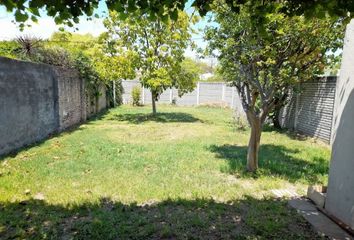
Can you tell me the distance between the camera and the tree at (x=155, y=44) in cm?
1398

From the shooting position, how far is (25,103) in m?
7.64

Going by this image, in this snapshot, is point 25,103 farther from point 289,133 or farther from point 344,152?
point 289,133

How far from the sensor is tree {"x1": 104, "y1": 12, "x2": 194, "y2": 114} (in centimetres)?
1398

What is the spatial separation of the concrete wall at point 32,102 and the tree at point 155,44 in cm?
352

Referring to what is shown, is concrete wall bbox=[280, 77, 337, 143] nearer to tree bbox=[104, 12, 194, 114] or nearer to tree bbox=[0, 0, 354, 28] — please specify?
tree bbox=[104, 12, 194, 114]

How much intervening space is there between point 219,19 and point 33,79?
17.3 ft

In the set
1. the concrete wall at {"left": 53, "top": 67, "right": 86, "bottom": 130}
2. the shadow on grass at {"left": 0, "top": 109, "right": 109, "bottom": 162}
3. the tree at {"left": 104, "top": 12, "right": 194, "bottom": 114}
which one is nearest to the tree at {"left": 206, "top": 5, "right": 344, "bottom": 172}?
the shadow on grass at {"left": 0, "top": 109, "right": 109, "bottom": 162}

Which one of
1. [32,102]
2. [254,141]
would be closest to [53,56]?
[32,102]

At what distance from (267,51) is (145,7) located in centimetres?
315

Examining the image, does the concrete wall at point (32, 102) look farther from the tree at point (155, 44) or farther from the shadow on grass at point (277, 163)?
the shadow on grass at point (277, 163)

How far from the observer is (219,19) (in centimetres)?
545

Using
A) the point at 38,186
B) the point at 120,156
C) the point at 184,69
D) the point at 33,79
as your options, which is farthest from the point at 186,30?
the point at 38,186

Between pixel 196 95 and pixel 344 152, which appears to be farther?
pixel 196 95

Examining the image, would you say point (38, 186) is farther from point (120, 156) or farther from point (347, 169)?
point (347, 169)
